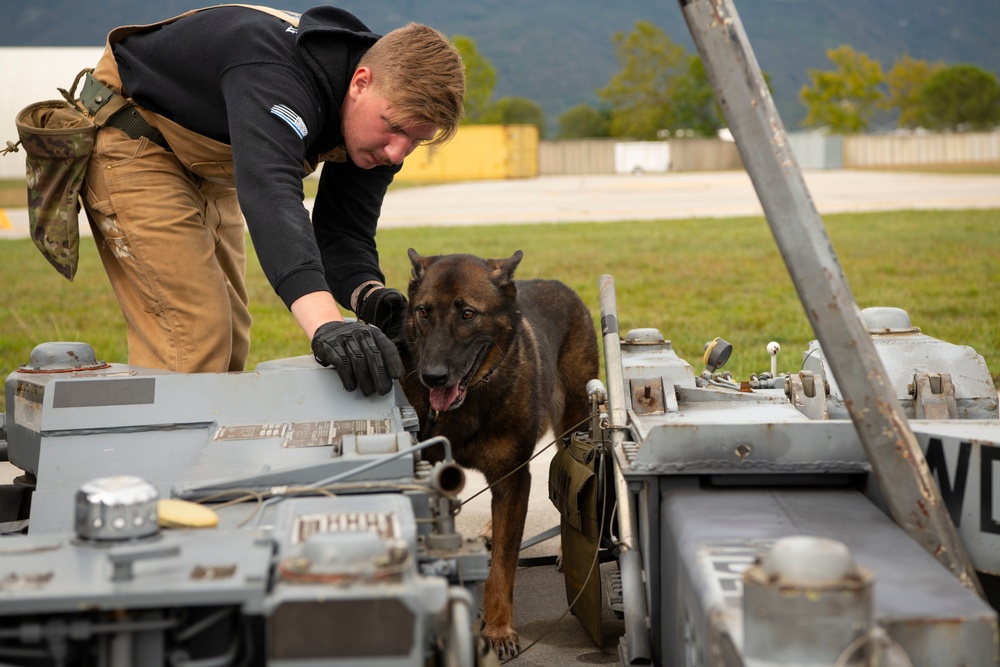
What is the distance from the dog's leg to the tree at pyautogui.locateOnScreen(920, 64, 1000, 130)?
87530 millimetres

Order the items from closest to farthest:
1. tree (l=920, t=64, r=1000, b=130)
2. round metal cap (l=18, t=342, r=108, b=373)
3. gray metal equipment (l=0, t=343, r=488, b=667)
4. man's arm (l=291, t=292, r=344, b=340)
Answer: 1. gray metal equipment (l=0, t=343, r=488, b=667)
2. man's arm (l=291, t=292, r=344, b=340)
3. round metal cap (l=18, t=342, r=108, b=373)
4. tree (l=920, t=64, r=1000, b=130)

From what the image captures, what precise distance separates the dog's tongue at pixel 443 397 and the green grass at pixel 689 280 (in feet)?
10.8

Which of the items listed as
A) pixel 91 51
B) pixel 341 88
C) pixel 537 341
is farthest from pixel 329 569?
pixel 91 51

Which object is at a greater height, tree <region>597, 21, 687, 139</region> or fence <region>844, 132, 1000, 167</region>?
tree <region>597, 21, 687, 139</region>

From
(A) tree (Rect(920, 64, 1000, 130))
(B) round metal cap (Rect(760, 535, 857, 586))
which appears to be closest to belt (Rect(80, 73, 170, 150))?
(B) round metal cap (Rect(760, 535, 857, 586))

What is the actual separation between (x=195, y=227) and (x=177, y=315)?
0.95ft

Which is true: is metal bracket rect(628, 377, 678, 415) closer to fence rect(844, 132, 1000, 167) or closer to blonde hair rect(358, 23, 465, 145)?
blonde hair rect(358, 23, 465, 145)

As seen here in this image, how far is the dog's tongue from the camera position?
3947 millimetres

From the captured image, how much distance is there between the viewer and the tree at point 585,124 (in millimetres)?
96938

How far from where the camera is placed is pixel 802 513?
2.23 metres

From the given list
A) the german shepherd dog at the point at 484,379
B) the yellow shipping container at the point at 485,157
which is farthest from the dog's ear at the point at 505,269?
the yellow shipping container at the point at 485,157

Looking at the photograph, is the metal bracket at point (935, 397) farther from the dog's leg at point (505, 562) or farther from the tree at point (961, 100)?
the tree at point (961, 100)

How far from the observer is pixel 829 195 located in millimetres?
27266

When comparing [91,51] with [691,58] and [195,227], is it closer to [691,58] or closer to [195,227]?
[691,58]
